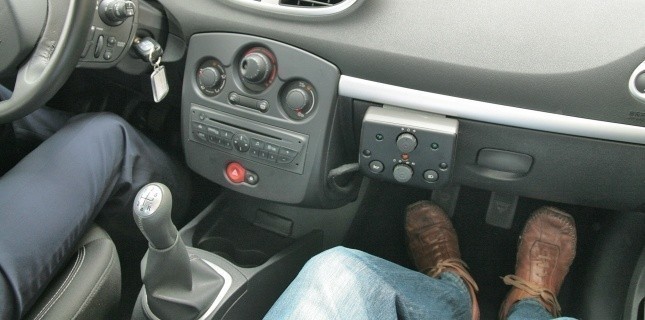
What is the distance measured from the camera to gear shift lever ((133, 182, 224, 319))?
70cm

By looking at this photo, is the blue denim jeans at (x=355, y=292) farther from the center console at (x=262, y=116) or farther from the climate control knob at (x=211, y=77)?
the climate control knob at (x=211, y=77)

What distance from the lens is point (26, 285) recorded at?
0.77m

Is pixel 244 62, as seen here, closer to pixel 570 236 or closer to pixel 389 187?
pixel 389 187

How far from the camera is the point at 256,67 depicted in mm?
956

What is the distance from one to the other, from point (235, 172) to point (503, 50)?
514 millimetres

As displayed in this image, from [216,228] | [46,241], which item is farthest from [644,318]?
[46,241]

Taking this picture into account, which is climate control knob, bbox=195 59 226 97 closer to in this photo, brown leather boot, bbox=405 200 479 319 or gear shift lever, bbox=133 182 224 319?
gear shift lever, bbox=133 182 224 319

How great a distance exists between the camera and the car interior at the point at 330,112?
813 mm

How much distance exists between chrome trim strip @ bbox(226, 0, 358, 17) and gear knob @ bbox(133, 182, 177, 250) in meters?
0.38

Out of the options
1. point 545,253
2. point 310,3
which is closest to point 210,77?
point 310,3

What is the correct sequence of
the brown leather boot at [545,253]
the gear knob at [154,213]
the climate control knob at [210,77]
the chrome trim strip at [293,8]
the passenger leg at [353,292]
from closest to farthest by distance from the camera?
the gear knob at [154,213] → the passenger leg at [353,292] → the chrome trim strip at [293,8] → the climate control knob at [210,77] → the brown leather boot at [545,253]

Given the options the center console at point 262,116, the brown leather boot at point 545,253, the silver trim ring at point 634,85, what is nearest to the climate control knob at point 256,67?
the center console at point 262,116

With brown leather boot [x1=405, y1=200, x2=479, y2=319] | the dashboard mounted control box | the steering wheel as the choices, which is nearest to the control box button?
the dashboard mounted control box

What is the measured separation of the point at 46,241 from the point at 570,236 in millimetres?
1010
